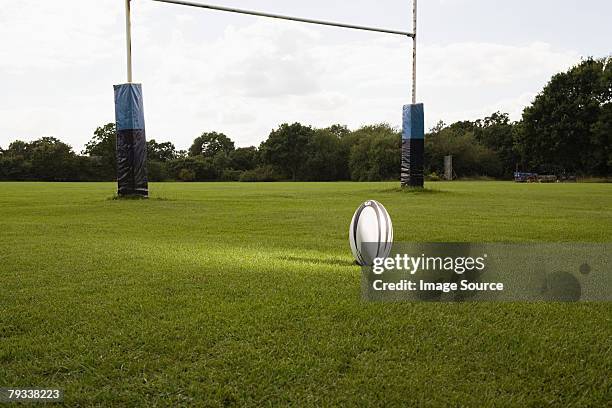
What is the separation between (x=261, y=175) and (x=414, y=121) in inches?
1472

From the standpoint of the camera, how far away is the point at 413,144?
1480 centimetres

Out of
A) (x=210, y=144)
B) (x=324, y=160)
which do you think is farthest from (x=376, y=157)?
(x=210, y=144)

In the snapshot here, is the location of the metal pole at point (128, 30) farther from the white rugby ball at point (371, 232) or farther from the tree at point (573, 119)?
the tree at point (573, 119)

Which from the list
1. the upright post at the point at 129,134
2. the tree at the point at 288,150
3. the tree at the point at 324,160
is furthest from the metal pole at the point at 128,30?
the tree at the point at 324,160

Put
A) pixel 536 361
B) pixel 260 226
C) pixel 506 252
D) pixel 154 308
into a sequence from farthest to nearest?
1. pixel 260 226
2. pixel 506 252
3. pixel 154 308
4. pixel 536 361

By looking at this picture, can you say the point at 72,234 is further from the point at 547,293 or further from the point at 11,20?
the point at 11,20

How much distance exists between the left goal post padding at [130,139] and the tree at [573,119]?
33948 mm

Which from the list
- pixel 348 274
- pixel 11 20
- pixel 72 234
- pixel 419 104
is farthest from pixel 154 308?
pixel 11 20

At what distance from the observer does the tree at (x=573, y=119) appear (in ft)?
120

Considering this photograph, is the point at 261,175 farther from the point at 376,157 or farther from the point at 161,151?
the point at 161,151

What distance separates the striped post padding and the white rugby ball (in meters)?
11.5

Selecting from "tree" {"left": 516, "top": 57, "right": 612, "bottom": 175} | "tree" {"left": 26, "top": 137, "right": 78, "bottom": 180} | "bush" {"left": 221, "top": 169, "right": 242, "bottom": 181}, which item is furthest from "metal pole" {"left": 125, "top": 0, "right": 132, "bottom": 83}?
"bush" {"left": 221, "top": 169, "right": 242, "bottom": 181}

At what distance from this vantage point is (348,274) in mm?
3486

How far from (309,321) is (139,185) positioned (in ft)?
32.6
